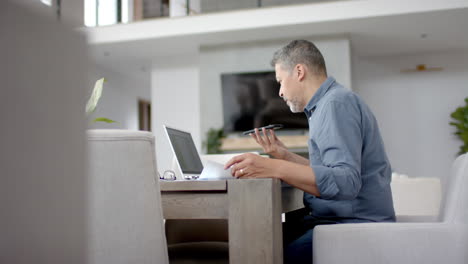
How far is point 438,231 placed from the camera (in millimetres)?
1483

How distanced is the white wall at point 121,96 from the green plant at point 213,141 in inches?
79.4

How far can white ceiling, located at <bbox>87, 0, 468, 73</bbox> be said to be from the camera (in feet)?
22.2

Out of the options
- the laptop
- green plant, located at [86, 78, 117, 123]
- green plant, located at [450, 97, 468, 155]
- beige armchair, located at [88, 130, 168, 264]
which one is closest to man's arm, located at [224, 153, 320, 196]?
beige armchair, located at [88, 130, 168, 264]

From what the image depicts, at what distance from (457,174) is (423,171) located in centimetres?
717

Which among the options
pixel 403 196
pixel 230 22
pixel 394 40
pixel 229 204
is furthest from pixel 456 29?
pixel 229 204

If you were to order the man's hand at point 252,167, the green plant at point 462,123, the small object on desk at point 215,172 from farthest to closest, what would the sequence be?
the green plant at point 462,123 < the small object on desk at point 215,172 < the man's hand at point 252,167

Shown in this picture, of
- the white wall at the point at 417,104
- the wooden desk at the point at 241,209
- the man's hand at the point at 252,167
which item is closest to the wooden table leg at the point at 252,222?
the wooden desk at the point at 241,209

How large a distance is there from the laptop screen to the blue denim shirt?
0.62 metres

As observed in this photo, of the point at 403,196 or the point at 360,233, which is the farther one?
the point at 403,196

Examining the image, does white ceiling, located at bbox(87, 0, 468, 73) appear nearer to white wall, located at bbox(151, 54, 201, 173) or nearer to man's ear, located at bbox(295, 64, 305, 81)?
white wall, located at bbox(151, 54, 201, 173)

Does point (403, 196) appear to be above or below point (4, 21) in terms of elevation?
below

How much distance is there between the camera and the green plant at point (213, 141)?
25.5 ft

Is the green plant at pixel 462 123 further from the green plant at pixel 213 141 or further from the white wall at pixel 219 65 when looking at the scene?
the green plant at pixel 213 141

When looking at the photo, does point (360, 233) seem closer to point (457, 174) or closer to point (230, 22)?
point (457, 174)
